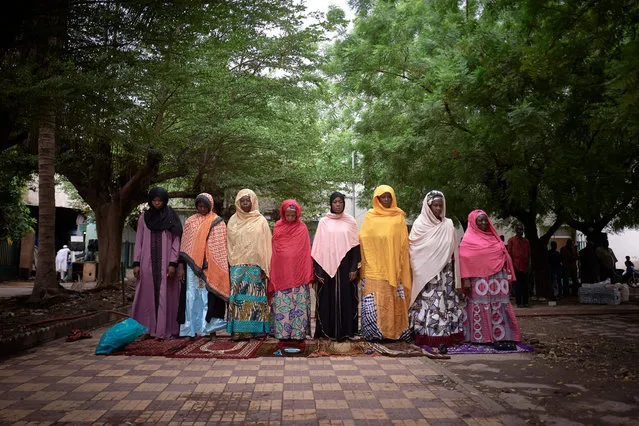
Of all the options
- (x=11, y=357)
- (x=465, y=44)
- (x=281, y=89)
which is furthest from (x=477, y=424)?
(x=281, y=89)

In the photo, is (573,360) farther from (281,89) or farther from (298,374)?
(281,89)

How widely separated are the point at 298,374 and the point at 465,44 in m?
7.19

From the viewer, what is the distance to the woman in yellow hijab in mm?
6473

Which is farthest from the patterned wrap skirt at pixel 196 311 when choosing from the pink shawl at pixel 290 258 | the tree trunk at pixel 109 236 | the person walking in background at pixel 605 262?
the person walking in background at pixel 605 262

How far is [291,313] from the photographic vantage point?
658cm

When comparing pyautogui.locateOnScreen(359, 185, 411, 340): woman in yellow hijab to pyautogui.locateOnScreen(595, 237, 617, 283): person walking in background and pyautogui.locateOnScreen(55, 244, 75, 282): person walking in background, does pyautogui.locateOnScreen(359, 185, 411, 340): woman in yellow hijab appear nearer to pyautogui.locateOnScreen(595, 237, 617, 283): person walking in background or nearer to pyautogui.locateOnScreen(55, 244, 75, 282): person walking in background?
pyautogui.locateOnScreen(595, 237, 617, 283): person walking in background

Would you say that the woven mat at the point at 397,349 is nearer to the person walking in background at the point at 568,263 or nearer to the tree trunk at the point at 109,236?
the tree trunk at the point at 109,236

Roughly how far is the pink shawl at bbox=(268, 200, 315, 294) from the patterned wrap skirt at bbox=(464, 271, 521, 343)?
2.09m

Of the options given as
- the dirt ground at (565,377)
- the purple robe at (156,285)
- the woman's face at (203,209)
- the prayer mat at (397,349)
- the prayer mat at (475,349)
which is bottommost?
the dirt ground at (565,377)

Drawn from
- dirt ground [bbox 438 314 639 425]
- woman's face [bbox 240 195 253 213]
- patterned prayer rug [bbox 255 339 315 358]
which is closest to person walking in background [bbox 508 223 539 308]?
dirt ground [bbox 438 314 639 425]

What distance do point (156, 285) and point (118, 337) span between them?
1.10m

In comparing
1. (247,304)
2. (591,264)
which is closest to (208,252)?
(247,304)

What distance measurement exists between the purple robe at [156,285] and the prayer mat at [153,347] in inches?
9.0

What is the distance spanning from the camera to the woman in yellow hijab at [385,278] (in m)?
6.47
